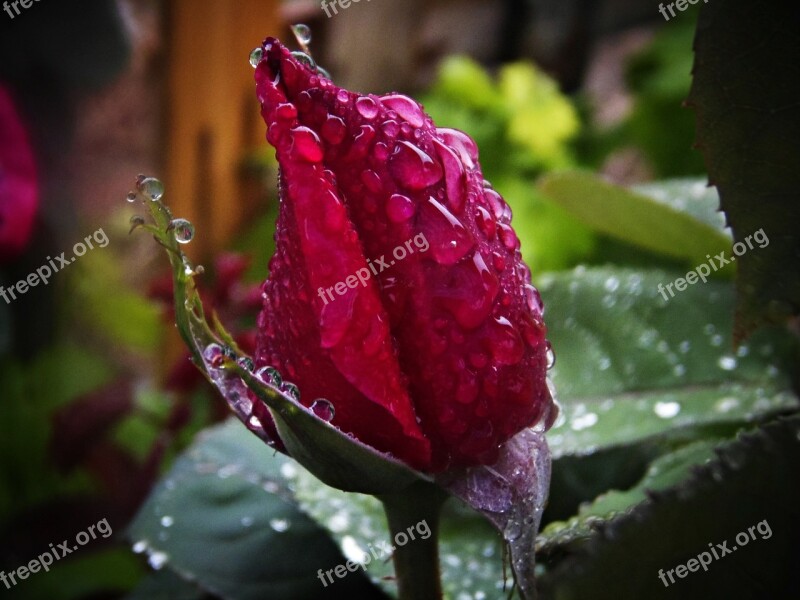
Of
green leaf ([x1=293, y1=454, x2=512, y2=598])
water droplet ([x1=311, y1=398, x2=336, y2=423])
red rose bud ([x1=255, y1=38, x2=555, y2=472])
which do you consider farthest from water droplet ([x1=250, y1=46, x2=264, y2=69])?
green leaf ([x1=293, y1=454, x2=512, y2=598])

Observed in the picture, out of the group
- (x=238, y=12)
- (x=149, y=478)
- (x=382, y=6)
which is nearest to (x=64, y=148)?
(x=238, y=12)

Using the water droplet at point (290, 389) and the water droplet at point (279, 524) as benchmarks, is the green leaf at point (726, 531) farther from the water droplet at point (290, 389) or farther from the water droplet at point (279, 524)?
the water droplet at point (279, 524)

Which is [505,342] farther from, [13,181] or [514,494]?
[13,181]

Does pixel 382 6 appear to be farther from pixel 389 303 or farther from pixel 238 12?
pixel 389 303

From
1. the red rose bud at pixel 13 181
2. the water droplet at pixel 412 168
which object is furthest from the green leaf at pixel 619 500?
the red rose bud at pixel 13 181

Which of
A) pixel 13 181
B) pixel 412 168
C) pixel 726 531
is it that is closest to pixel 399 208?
pixel 412 168

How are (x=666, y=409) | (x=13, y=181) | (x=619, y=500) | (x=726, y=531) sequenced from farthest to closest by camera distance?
1. (x=13, y=181)
2. (x=666, y=409)
3. (x=619, y=500)
4. (x=726, y=531)
